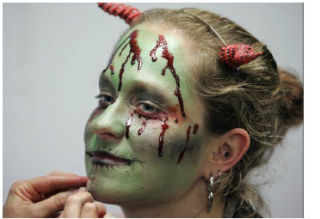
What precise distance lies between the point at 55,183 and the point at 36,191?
9 centimetres

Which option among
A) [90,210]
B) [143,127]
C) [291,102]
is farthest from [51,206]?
[291,102]

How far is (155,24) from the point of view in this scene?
142 cm

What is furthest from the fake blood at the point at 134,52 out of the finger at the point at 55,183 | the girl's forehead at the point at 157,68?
the finger at the point at 55,183

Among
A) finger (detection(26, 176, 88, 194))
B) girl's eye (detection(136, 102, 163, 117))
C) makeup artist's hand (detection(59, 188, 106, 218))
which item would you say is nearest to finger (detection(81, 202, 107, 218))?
makeup artist's hand (detection(59, 188, 106, 218))

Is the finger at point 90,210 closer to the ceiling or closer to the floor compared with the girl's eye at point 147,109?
closer to the floor

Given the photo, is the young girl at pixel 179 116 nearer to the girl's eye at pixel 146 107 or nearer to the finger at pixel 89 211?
the girl's eye at pixel 146 107

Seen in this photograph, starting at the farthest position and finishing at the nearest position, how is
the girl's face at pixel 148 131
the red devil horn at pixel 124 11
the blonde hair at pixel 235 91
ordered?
the red devil horn at pixel 124 11
the blonde hair at pixel 235 91
the girl's face at pixel 148 131

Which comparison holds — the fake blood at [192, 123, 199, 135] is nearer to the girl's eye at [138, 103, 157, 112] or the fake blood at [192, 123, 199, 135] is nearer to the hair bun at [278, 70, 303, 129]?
the girl's eye at [138, 103, 157, 112]

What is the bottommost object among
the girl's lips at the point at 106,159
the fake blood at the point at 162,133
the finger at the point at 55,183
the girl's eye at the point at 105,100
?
the finger at the point at 55,183

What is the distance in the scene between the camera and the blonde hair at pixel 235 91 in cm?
136

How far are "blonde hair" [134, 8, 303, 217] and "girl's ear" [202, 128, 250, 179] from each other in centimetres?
3

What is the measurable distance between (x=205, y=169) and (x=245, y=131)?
0.21 metres

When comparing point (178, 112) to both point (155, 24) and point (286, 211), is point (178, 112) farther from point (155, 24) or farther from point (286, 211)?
point (286, 211)

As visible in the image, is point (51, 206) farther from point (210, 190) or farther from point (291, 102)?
point (291, 102)
